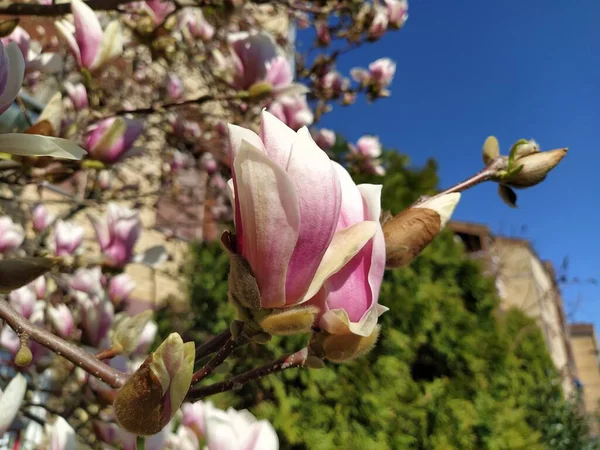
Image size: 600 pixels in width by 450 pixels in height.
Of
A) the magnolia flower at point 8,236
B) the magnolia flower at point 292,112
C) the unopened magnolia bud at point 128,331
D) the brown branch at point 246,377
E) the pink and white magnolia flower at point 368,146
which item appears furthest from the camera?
the pink and white magnolia flower at point 368,146

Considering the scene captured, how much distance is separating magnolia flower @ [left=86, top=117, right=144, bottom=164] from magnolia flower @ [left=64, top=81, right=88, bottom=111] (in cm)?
26

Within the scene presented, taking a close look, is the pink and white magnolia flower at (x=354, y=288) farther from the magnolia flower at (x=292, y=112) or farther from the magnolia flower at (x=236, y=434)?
the magnolia flower at (x=292, y=112)

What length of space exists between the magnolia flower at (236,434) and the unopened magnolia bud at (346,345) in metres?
0.17

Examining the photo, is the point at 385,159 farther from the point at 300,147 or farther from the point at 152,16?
the point at 300,147

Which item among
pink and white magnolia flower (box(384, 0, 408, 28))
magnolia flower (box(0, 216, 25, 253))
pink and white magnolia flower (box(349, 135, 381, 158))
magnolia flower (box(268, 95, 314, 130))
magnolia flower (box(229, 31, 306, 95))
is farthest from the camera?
pink and white magnolia flower (box(349, 135, 381, 158))

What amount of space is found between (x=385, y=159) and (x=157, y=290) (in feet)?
8.53

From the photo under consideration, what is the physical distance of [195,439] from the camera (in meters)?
0.76

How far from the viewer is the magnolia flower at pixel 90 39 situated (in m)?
0.99

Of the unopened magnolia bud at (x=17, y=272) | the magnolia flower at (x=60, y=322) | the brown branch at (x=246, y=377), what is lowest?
the magnolia flower at (x=60, y=322)

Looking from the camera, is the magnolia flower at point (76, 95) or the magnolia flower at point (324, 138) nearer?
the magnolia flower at point (76, 95)

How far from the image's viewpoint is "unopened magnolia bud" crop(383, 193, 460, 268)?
22.8 inches

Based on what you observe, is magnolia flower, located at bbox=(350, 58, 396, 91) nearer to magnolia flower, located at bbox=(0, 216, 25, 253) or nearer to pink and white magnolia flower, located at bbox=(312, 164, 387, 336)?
magnolia flower, located at bbox=(0, 216, 25, 253)

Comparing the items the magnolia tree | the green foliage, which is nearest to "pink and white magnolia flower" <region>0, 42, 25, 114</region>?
the magnolia tree

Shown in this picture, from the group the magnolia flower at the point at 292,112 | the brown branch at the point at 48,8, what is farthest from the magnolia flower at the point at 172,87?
the brown branch at the point at 48,8
